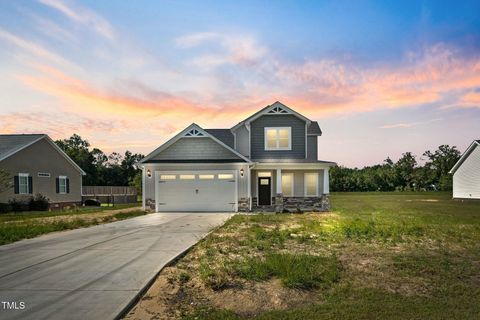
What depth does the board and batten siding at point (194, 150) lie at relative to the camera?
21.6m

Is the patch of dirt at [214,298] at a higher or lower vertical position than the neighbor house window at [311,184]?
lower

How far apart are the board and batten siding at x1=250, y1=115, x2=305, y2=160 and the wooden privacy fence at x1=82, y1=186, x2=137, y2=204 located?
1810 cm

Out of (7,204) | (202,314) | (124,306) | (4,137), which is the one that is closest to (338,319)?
(202,314)

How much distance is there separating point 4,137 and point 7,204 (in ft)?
21.1

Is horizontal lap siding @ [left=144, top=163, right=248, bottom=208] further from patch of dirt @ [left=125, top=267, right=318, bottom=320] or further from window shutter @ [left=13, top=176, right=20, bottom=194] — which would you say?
patch of dirt @ [left=125, top=267, right=318, bottom=320]

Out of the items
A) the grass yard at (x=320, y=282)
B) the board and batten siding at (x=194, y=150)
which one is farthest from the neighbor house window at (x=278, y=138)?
the grass yard at (x=320, y=282)

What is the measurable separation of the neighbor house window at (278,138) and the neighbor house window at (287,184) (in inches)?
68.4

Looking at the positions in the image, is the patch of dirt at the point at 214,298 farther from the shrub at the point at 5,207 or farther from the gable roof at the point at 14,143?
the gable roof at the point at 14,143

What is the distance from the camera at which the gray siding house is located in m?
24.6

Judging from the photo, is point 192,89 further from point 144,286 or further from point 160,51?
→ point 144,286

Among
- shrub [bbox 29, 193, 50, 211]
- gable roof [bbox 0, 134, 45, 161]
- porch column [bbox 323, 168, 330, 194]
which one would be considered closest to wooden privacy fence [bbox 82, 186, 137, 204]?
shrub [bbox 29, 193, 50, 211]

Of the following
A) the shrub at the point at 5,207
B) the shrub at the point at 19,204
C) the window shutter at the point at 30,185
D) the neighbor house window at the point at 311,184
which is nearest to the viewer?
the neighbor house window at the point at 311,184

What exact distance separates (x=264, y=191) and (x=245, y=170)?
99.6 inches

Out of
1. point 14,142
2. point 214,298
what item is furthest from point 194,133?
point 214,298
